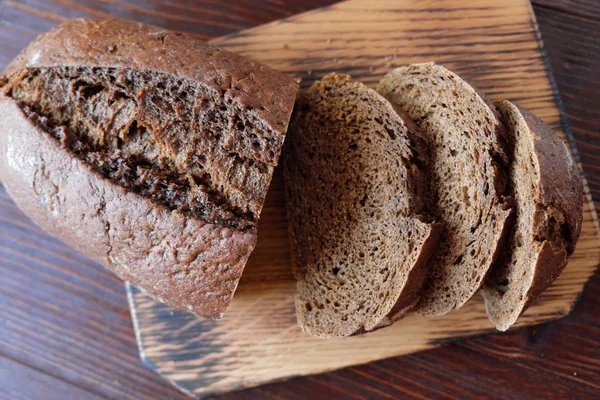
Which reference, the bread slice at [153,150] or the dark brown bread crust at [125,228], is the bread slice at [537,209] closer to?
the bread slice at [153,150]

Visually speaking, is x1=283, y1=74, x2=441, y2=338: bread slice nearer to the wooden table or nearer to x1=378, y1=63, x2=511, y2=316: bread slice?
x1=378, y1=63, x2=511, y2=316: bread slice

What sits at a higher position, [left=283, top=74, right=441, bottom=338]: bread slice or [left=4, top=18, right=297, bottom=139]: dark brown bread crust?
[left=4, top=18, right=297, bottom=139]: dark brown bread crust

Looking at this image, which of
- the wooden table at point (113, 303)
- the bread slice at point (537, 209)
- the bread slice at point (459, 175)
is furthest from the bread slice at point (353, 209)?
the wooden table at point (113, 303)

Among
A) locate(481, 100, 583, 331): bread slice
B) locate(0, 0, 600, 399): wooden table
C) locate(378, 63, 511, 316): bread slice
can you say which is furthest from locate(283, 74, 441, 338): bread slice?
locate(0, 0, 600, 399): wooden table

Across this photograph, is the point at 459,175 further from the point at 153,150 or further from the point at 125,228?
the point at 125,228

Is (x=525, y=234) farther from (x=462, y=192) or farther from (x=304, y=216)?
(x=304, y=216)

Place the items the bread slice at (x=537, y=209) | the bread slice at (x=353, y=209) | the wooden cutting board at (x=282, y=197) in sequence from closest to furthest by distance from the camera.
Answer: the bread slice at (x=537, y=209) → the bread slice at (x=353, y=209) → the wooden cutting board at (x=282, y=197)
